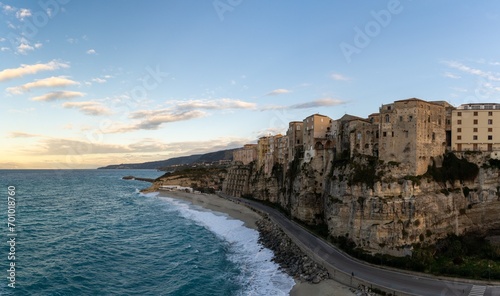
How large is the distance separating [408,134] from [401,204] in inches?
343

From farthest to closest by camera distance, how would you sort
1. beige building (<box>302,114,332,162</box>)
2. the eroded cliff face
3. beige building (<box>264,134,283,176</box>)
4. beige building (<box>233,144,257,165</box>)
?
beige building (<box>233,144,257,165</box>)
beige building (<box>264,134,283,176</box>)
beige building (<box>302,114,332,162</box>)
the eroded cliff face

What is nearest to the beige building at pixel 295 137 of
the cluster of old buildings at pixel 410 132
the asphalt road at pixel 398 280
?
the cluster of old buildings at pixel 410 132

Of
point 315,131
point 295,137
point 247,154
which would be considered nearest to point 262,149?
point 247,154

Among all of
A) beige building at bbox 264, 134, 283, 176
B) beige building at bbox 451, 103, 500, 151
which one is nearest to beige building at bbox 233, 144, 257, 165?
beige building at bbox 264, 134, 283, 176

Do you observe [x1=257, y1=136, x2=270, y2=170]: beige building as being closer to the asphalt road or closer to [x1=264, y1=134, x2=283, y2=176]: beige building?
[x1=264, y1=134, x2=283, y2=176]: beige building

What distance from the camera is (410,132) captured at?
41.3 meters

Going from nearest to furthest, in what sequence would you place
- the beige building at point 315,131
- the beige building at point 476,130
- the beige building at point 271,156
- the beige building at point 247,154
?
the beige building at point 476,130 → the beige building at point 315,131 → the beige building at point 271,156 → the beige building at point 247,154

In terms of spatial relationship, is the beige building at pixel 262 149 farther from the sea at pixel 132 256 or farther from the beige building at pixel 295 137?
the sea at pixel 132 256

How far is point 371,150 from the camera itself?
144 feet

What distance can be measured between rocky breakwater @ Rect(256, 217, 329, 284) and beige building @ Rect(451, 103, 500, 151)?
89.1 feet

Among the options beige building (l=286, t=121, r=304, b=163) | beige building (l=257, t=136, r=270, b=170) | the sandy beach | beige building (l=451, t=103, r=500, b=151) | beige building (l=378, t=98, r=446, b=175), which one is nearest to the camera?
the sandy beach

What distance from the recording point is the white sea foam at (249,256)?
1353 inches

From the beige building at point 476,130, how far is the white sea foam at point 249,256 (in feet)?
102

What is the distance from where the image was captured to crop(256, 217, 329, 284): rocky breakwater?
35062 millimetres
